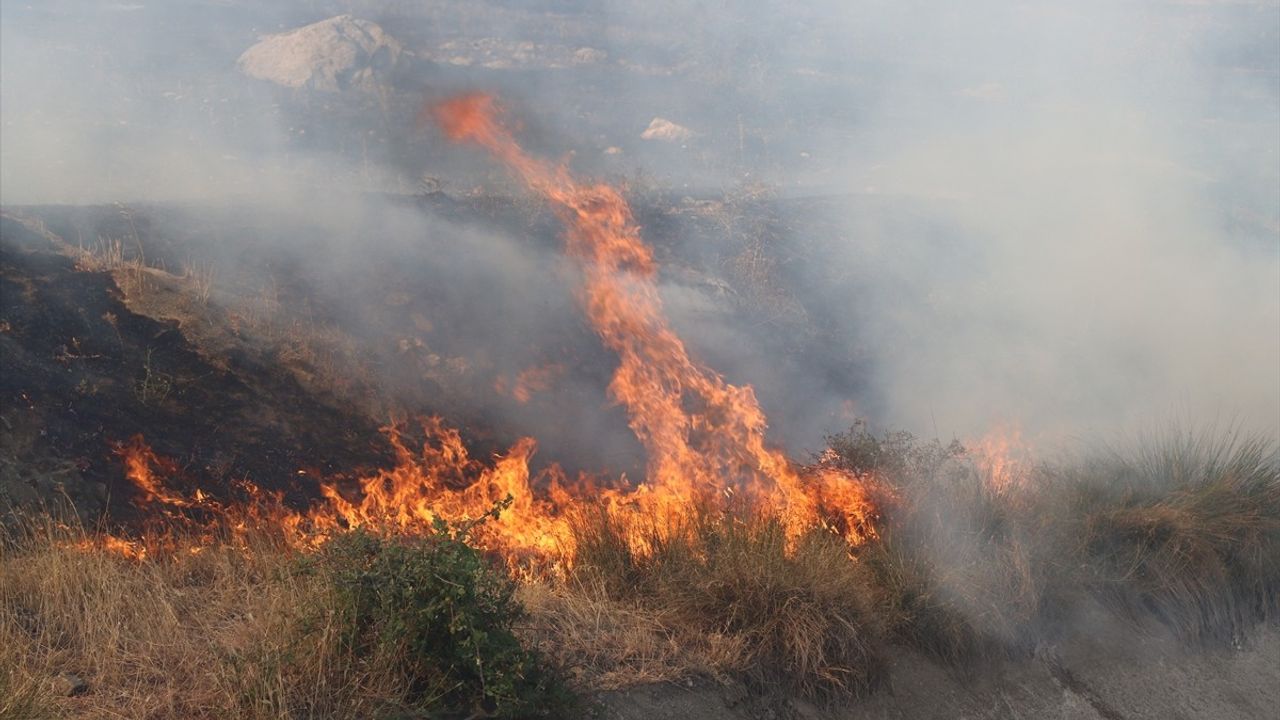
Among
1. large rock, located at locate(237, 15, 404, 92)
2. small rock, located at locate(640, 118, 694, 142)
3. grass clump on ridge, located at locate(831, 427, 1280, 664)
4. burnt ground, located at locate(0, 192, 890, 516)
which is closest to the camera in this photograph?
grass clump on ridge, located at locate(831, 427, 1280, 664)

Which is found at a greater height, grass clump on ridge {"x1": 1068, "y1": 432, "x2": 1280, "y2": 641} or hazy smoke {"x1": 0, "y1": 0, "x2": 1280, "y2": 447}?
hazy smoke {"x1": 0, "y1": 0, "x2": 1280, "y2": 447}

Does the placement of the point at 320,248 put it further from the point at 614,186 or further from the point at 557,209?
the point at 614,186

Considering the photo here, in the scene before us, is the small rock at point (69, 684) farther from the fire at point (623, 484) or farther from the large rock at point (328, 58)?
the large rock at point (328, 58)

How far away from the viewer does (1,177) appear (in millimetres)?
9531

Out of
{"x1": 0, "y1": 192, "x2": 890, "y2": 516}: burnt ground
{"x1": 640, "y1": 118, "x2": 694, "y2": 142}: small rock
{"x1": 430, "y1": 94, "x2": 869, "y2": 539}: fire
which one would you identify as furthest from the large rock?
{"x1": 0, "y1": 192, "x2": 890, "y2": 516}: burnt ground

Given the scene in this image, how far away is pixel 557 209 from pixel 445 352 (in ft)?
6.00

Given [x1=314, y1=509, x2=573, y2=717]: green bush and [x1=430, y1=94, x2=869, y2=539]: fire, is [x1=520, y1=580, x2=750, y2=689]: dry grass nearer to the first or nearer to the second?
[x1=314, y1=509, x2=573, y2=717]: green bush

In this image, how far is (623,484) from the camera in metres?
5.58

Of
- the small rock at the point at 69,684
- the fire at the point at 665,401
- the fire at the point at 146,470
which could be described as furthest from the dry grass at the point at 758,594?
the fire at the point at 146,470

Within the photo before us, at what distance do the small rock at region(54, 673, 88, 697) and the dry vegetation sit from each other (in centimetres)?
6

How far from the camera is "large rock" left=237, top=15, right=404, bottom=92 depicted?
1208 cm

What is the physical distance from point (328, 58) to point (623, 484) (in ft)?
28.9

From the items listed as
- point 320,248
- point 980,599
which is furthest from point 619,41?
point 980,599

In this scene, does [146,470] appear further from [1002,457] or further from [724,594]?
[1002,457]
